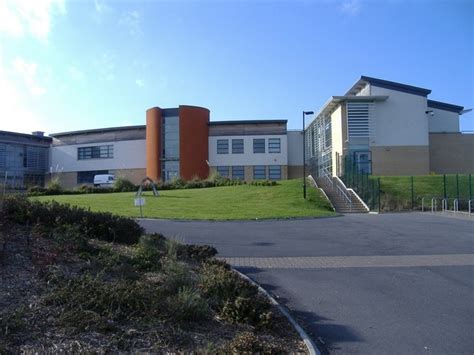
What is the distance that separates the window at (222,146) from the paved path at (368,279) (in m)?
49.4

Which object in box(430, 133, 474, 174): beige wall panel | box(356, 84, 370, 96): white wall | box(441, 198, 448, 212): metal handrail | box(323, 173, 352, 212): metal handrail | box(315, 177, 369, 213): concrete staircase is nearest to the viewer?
box(441, 198, 448, 212): metal handrail

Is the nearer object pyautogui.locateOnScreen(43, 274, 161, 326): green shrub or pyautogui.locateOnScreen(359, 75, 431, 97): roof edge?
pyautogui.locateOnScreen(43, 274, 161, 326): green shrub

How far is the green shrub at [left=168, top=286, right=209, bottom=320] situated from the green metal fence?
25.7 m

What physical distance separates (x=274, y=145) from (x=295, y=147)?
10.4 ft

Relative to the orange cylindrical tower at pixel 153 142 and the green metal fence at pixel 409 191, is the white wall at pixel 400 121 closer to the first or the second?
the green metal fence at pixel 409 191

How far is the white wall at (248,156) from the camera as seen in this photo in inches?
2628

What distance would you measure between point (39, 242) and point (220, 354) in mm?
4164

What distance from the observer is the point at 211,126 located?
67.5m

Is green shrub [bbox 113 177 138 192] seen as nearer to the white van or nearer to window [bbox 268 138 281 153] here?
the white van

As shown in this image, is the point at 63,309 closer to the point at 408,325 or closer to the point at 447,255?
the point at 408,325

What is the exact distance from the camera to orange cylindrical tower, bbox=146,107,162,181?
6469 centimetres

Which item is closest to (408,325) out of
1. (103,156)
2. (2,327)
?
(2,327)

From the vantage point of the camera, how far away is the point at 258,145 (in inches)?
2655

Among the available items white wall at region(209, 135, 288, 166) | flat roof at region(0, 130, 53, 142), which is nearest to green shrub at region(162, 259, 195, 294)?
white wall at region(209, 135, 288, 166)
